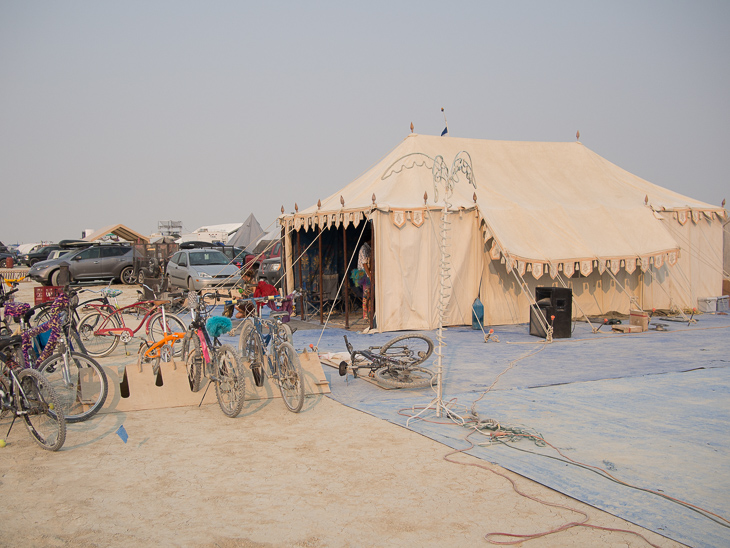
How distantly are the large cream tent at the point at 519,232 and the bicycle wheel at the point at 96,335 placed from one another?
431 cm

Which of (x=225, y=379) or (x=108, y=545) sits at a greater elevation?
(x=225, y=379)

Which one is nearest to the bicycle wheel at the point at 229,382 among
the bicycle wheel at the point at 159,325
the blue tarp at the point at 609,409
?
the blue tarp at the point at 609,409

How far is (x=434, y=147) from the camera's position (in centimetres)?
1295

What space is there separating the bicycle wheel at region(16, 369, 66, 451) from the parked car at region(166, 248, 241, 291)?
35.9 feet

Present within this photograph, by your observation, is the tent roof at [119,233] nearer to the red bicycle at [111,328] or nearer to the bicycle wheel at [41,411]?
the red bicycle at [111,328]

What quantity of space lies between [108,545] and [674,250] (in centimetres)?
1215

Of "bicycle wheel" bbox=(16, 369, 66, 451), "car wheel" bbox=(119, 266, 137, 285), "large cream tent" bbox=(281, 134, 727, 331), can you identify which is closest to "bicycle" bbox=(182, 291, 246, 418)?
"bicycle wheel" bbox=(16, 369, 66, 451)

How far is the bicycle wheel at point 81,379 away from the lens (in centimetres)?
553

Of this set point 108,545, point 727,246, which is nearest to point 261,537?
point 108,545

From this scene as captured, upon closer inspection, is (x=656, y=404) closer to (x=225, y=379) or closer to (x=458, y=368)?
(x=458, y=368)

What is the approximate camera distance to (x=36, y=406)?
472cm

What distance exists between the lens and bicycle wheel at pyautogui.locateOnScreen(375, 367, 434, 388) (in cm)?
657

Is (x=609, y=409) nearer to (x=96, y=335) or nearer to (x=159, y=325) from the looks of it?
(x=159, y=325)

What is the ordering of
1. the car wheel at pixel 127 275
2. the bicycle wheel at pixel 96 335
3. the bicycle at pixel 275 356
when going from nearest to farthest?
1. the bicycle at pixel 275 356
2. the bicycle wheel at pixel 96 335
3. the car wheel at pixel 127 275
